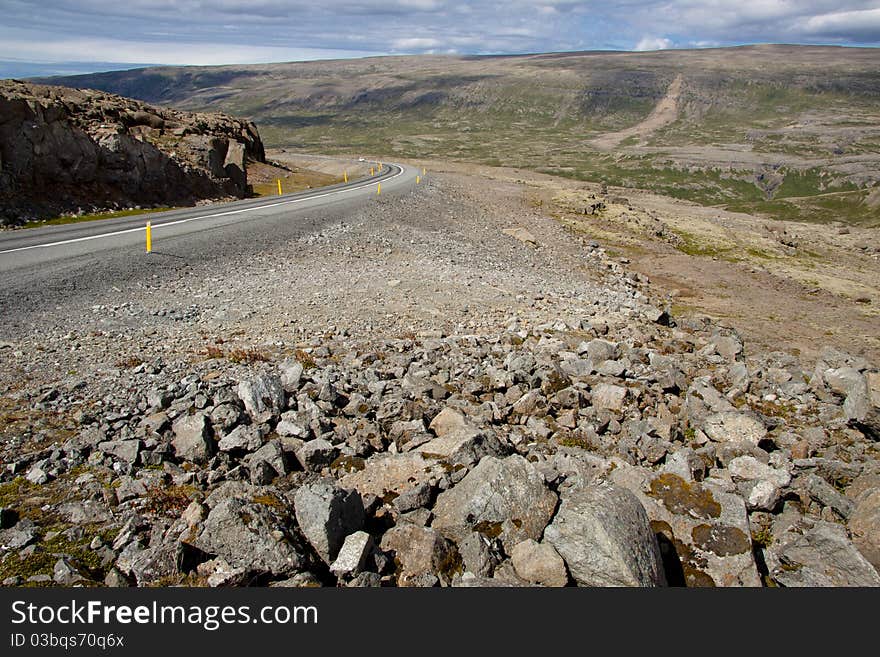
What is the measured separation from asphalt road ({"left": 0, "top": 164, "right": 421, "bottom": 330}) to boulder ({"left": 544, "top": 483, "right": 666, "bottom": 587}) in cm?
1180

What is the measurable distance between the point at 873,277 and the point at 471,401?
47.7 meters

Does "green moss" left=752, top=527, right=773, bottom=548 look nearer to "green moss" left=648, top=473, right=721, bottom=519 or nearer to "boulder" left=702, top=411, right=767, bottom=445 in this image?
"green moss" left=648, top=473, right=721, bottom=519

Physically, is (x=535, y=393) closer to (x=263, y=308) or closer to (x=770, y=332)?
(x=263, y=308)

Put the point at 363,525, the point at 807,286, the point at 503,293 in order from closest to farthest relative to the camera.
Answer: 1. the point at 363,525
2. the point at 503,293
3. the point at 807,286

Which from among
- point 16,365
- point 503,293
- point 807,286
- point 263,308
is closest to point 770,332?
point 503,293

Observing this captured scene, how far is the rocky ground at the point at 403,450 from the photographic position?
5.16 m

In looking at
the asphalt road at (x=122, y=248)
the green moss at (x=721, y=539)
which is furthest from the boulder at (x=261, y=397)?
the asphalt road at (x=122, y=248)

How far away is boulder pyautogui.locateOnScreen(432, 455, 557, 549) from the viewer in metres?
5.66

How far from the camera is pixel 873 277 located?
143ft

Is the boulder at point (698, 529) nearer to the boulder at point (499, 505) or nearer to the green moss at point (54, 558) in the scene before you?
the boulder at point (499, 505)

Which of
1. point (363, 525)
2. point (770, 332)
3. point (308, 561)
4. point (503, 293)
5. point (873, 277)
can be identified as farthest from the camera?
point (873, 277)

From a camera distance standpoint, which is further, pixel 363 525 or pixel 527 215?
pixel 527 215

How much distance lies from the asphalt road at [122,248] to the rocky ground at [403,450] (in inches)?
28.3

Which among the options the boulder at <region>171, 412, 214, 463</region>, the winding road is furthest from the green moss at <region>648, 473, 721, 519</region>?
the winding road
